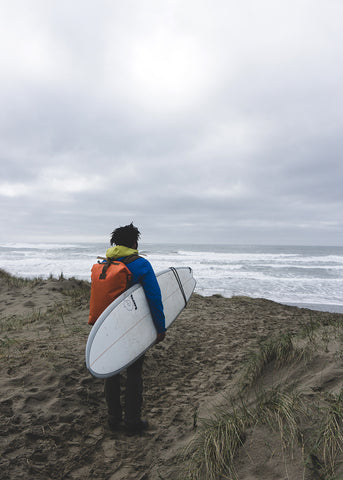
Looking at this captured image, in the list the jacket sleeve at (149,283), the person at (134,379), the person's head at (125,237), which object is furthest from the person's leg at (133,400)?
the person's head at (125,237)

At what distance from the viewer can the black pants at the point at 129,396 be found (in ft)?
8.43

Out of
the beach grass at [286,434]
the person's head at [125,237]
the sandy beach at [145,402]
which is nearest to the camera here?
the beach grass at [286,434]

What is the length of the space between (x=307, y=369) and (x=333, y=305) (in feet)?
32.9

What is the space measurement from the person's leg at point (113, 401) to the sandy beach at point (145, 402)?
0.11 metres

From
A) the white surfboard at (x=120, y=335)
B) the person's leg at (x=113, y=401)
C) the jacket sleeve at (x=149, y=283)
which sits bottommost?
the person's leg at (x=113, y=401)

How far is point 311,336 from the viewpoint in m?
3.48

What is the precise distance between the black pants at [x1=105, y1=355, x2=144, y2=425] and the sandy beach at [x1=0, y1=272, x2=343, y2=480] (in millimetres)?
163

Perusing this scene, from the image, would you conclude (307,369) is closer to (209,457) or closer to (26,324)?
(209,457)

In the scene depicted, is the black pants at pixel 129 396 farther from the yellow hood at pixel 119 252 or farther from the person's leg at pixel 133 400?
the yellow hood at pixel 119 252

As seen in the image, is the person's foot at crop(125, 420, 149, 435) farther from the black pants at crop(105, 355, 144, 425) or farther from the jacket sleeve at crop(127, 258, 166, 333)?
the jacket sleeve at crop(127, 258, 166, 333)

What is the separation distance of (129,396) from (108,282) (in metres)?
1.04

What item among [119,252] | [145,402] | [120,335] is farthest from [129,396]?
[119,252]

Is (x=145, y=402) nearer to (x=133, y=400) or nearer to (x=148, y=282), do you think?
(x=133, y=400)

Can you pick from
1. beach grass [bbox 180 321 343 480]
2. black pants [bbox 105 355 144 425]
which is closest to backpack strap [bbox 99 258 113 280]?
black pants [bbox 105 355 144 425]
